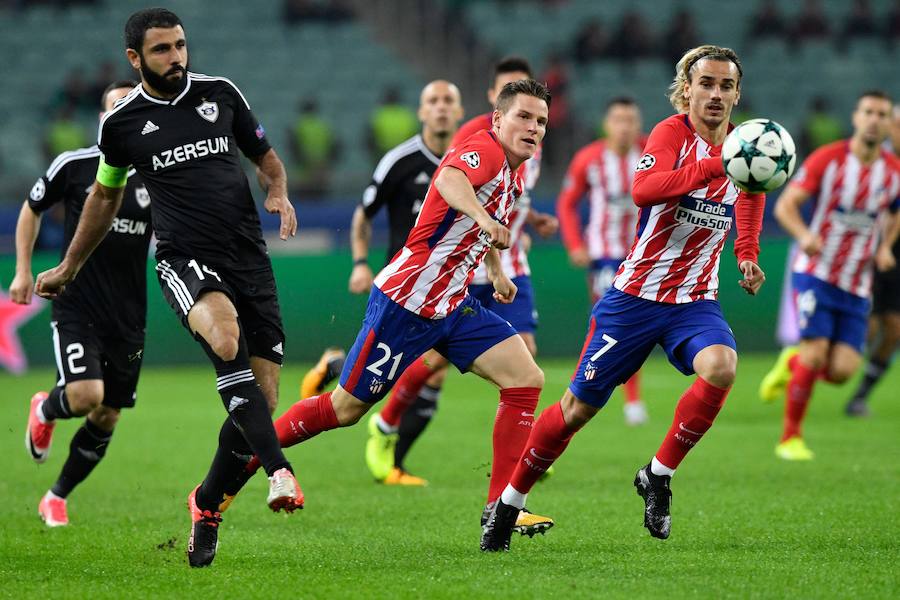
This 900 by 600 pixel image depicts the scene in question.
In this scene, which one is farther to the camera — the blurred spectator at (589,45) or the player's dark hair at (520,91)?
the blurred spectator at (589,45)

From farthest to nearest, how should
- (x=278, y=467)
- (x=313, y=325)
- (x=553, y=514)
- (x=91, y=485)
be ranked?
(x=313, y=325) < (x=91, y=485) < (x=553, y=514) < (x=278, y=467)

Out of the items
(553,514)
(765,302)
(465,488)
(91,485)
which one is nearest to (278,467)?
(553,514)

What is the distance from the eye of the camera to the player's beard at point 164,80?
20.6 feet

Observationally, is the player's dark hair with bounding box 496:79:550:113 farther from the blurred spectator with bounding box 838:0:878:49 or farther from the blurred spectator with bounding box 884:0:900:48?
the blurred spectator with bounding box 884:0:900:48

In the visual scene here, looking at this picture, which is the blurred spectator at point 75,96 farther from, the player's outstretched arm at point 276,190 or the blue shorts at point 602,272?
the player's outstretched arm at point 276,190

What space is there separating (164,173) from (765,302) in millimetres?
13352

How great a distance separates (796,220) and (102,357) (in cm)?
538

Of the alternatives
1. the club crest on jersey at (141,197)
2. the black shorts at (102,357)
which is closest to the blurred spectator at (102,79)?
the club crest on jersey at (141,197)

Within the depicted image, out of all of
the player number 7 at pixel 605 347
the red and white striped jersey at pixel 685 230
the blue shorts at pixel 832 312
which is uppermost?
the red and white striped jersey at pixel 685 230

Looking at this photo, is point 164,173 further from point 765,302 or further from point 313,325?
point 765,302

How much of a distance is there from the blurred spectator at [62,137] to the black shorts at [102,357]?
12.7 m

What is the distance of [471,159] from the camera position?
6379 millimetres

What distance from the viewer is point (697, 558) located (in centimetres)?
624

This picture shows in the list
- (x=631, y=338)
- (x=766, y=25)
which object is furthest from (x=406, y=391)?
(x=766, y=25)
